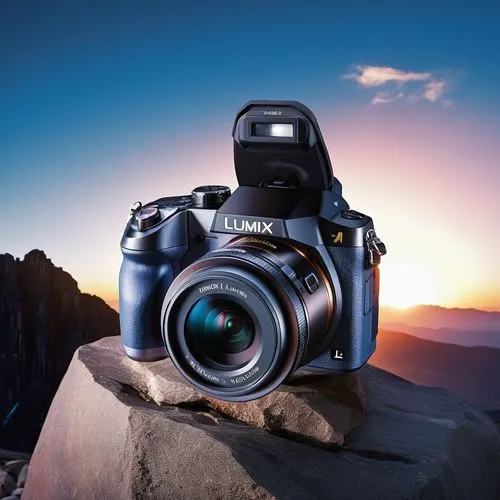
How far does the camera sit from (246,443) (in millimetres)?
2230

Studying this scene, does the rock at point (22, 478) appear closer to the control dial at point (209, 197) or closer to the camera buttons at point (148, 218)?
the camera buttons at point (148, 218)

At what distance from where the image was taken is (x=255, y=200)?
2328 millimetres

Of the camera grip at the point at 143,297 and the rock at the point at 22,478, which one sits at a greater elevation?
the camera grip at the point at 143,297

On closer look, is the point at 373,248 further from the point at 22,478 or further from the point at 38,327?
the point at 38,327

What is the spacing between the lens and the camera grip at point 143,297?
99.2 inches

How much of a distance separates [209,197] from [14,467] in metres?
1.77

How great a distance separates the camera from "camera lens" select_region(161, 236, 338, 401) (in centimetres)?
208

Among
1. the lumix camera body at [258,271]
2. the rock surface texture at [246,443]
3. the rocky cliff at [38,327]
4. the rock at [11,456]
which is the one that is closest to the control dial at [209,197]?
the lumix camera body at [258,271]

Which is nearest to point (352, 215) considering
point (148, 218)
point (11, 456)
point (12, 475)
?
point (148, 218)

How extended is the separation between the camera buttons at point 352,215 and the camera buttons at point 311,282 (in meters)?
0.25

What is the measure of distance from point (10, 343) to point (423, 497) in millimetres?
4458

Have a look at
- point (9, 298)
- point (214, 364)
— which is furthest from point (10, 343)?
point (214, 364)

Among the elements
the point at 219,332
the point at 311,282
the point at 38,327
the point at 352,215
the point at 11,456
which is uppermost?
the point at 352,215

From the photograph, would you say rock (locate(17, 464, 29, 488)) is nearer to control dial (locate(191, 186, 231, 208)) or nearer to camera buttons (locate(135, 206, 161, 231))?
camera buttons (locate(135, 206, 161, 231))
